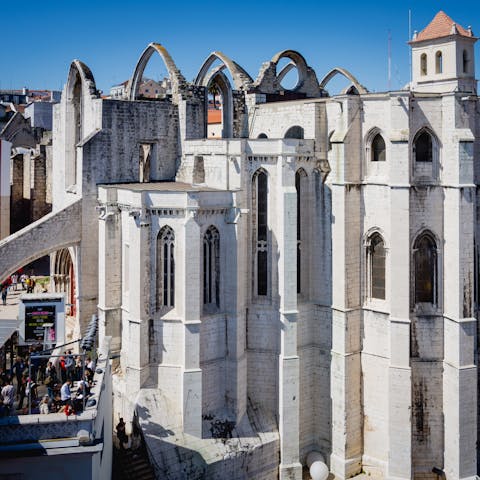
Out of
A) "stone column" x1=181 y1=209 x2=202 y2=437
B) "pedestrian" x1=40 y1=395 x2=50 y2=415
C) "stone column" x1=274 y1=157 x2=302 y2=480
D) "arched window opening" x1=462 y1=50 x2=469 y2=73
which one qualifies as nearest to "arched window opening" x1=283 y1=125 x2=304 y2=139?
"stone column" x1=274 y1=157 x2=302 y2=480

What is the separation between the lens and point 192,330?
23922 mm

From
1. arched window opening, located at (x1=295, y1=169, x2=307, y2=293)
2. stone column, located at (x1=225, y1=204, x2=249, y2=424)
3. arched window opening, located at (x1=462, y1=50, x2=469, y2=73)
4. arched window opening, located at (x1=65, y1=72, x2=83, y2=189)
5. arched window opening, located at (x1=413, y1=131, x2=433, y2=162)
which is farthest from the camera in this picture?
arched window opening, located at (x1=462, y1=50, x2=469, y2=73)

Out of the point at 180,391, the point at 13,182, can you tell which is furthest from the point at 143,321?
the point at 13,182

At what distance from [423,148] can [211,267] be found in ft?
29.6

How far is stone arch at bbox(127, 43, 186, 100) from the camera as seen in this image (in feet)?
98.1

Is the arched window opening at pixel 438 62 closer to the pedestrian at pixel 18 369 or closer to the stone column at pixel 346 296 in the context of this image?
the stone column at pixel 346 296

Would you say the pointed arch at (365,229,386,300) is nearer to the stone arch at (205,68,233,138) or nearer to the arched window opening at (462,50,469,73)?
the stone arch at (205,68,233,138)

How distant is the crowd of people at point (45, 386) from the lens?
58.1 feet

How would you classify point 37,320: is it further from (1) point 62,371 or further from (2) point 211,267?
(2) point 211,267

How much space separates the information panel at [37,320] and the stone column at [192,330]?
196 inches

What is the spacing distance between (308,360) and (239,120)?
11054mm

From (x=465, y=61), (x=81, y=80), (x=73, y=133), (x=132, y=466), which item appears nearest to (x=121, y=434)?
(x=132, y=466)

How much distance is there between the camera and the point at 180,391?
79.2 feet

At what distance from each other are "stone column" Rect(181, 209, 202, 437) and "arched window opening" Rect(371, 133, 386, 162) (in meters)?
7.45
